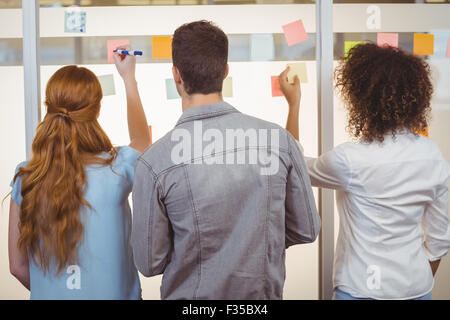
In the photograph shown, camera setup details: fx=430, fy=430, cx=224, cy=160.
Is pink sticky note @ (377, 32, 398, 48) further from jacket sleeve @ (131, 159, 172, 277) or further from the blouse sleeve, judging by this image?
jacket sleeve @ (131, 159, 172, 277)

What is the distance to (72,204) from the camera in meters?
1.24

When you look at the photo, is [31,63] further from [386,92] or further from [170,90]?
[386,92]

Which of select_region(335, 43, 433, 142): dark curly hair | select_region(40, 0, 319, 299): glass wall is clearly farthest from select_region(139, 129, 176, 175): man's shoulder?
select_region(40, 0, 319, 299): glass wall

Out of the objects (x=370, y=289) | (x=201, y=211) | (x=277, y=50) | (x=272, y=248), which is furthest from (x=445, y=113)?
(x=201, y=211)

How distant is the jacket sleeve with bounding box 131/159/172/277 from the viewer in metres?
1.15

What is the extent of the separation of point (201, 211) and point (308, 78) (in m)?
1.07

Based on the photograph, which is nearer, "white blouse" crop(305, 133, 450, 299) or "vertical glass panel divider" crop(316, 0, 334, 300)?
"white blouse" crop(305, 133, 450, 299)

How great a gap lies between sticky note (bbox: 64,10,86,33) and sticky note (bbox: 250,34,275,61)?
77 centimetres

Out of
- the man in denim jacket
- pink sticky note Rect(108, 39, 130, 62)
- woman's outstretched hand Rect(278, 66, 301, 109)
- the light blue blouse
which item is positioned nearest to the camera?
the man in denim jacket

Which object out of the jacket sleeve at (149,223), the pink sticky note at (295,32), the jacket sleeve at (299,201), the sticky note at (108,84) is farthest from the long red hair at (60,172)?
the pink sticky note at (295,32)

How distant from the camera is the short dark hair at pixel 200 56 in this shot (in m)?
1.17

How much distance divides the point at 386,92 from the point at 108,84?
1.20m

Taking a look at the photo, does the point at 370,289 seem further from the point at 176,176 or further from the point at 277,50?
the point at 277,50

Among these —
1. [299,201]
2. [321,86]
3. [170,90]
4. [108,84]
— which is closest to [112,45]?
[108,84]
